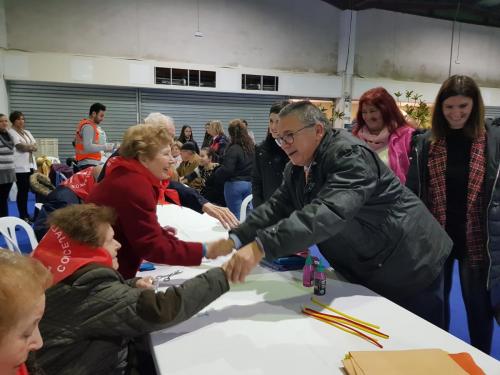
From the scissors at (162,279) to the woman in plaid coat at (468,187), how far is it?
4.47 ft

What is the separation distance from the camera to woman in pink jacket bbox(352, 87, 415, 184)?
8.41ft

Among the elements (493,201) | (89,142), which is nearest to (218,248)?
(493,201)

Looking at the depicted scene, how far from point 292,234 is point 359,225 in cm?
33

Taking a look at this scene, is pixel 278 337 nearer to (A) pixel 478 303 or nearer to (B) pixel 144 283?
(B) pixel 144 283

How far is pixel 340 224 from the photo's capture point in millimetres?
1373

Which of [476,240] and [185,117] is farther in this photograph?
[185,117]

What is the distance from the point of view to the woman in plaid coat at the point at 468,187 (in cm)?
192

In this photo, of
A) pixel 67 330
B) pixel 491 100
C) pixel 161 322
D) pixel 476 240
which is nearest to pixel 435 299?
pixel 476 240

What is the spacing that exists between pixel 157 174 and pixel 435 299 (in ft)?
4.40

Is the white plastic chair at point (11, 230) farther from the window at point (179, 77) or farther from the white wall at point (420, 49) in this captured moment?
the white wall at point (420, 49)

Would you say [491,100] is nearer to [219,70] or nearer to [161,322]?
[219,70]

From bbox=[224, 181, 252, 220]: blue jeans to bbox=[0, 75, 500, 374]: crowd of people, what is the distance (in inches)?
70.4

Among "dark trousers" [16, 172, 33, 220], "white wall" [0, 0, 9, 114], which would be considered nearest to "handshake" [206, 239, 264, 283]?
"dark trousers" [16, 172, 33, 220]

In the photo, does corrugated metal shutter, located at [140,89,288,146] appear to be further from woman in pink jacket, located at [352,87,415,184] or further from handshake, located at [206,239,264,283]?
handshake, located at [206,239,264,283]
